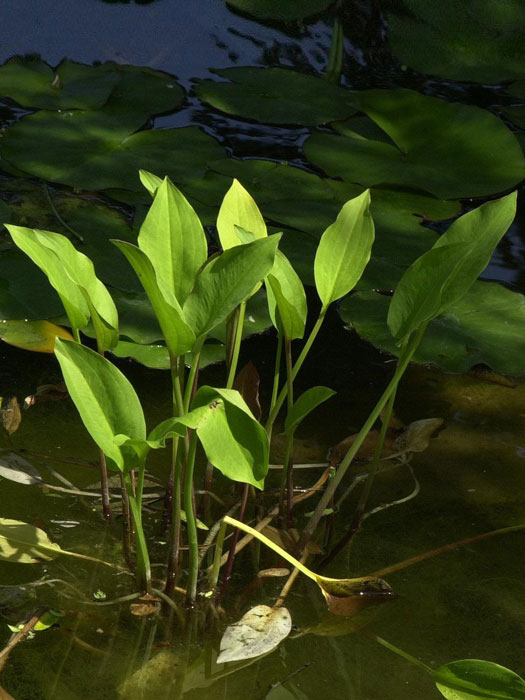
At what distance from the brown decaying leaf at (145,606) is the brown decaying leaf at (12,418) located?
321mm

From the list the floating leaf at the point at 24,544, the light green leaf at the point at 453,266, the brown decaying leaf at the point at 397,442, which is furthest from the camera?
the brown decaying leaf at the point at 397,442

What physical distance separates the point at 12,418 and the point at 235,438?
516 millimetres

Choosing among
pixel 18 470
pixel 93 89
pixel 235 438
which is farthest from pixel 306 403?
pixel 93 89

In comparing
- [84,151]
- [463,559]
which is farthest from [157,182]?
[84,151]

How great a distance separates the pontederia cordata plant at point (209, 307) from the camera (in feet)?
2.28

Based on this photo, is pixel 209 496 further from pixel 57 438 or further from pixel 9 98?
pixel 9 98

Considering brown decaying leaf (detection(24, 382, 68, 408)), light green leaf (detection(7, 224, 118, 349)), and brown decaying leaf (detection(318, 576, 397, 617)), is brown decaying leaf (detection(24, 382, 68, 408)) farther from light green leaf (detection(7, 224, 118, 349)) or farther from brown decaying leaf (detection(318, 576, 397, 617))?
brown decaying leaf (detection(318, 576, 397, 617))

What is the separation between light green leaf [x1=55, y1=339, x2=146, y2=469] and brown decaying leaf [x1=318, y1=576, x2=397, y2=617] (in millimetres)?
243

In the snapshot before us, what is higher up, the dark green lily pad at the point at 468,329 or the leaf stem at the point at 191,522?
the leaf stem at the point at 191,522

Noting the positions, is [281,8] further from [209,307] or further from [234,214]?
[209,307]

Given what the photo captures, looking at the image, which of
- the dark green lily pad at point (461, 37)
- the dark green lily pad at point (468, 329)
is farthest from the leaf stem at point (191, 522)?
the dark green lily pad at point (461, 37)

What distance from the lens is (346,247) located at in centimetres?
84

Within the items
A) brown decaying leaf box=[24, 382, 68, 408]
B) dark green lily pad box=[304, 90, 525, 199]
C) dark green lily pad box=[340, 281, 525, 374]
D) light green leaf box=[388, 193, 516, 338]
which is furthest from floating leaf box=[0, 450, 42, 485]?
dark green lily pad box=[304, 90, 525, 199]

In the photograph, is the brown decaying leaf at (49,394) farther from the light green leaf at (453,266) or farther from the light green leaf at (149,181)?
the light green leaf at (453,266)
